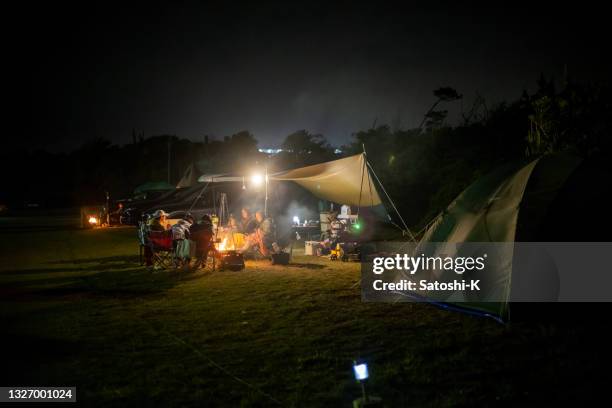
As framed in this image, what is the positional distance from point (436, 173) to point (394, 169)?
208cm

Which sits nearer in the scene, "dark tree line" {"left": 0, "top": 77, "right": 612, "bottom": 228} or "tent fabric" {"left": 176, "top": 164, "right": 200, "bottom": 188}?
"dark tree line" {"left": 0, "top": 77, "right": 612, "bottom": 228}

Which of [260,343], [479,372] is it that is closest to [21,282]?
[260,343]

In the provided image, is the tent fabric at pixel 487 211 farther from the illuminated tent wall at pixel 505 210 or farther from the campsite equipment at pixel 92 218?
the campsite equipment at pixel 92 218

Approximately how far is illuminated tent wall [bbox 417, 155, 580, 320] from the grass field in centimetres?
46

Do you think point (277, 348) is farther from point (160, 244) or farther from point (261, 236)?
point (261, 236)

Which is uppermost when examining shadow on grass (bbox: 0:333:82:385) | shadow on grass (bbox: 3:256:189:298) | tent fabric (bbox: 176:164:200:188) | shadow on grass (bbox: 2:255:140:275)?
tent fabric (bbox: 176:164:200:188)

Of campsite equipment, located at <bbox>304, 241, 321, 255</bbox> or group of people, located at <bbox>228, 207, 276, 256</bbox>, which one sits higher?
group of people, located at <bbox>228, 207, 276, 256</bbox>

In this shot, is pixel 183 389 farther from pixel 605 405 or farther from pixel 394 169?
pixel 394 169

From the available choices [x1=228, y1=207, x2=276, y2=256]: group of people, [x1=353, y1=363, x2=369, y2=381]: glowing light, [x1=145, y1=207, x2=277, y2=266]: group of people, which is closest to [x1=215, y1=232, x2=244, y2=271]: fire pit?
[x1=145, y1=207, x2=277, y2=266]: group of people

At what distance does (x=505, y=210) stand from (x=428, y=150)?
15.8 metres

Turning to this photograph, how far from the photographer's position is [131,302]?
25.7 ft

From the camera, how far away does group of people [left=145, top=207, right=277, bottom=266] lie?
11023mm

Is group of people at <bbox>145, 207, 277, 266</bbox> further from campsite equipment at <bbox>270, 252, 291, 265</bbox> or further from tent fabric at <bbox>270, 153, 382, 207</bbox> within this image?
tent fabric at <bbox>270, 153, 382, 207</bbox>

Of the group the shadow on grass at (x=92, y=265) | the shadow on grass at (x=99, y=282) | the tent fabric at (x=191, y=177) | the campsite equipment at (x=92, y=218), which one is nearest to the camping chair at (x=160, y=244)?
the shadow on grass at (x=99, y=282)
